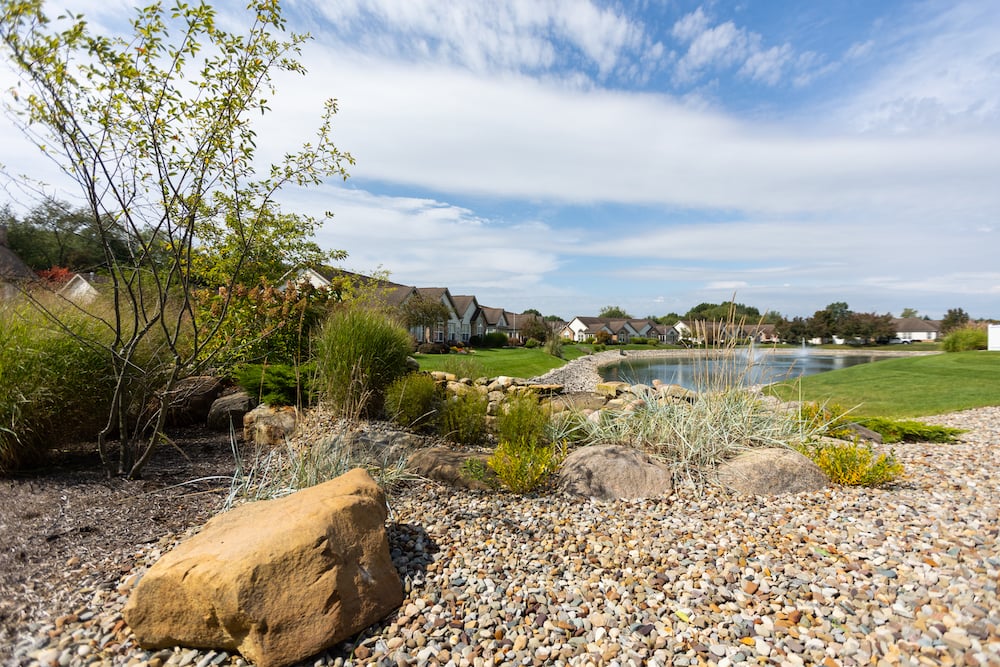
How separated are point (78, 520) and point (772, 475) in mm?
5134

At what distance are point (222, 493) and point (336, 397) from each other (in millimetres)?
1953

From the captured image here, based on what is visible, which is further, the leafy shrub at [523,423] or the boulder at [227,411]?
the boulder at [227,411]

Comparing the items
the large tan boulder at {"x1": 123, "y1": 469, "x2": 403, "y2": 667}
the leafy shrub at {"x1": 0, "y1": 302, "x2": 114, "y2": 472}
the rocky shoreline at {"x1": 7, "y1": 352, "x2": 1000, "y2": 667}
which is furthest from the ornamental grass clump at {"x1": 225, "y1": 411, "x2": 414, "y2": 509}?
the leafy shrub at {"x1": 0, "y1": 302, "x2": 114, "y2": 472}

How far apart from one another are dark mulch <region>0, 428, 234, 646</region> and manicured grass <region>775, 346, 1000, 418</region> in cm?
649

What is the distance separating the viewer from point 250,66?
378 cm

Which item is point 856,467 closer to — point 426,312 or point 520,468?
point 520,468

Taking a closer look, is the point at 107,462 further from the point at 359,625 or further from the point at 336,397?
the point at 359,625

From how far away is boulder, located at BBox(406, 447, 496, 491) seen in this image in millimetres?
4137

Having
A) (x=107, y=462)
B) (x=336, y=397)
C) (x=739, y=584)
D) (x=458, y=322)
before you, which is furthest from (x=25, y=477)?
(x=458, y=322)

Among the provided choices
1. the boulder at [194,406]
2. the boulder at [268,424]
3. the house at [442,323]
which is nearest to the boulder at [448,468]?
the boulder at [268,424]

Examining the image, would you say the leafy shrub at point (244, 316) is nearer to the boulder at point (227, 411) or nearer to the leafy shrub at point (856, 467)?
the boulder at point (227, 411)

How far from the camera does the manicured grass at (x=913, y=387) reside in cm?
984

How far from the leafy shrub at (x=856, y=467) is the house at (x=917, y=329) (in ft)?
304

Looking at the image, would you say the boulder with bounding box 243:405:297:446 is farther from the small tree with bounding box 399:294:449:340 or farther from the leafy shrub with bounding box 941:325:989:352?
the leafy shrub with bounding box 941:325:989:352
